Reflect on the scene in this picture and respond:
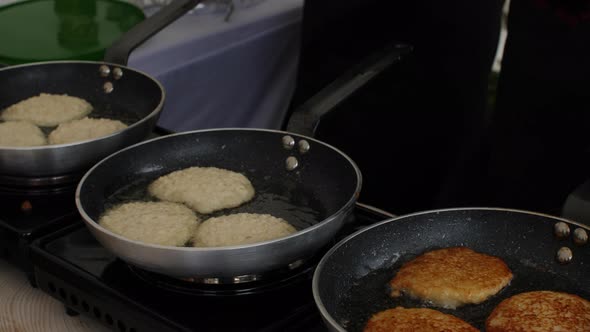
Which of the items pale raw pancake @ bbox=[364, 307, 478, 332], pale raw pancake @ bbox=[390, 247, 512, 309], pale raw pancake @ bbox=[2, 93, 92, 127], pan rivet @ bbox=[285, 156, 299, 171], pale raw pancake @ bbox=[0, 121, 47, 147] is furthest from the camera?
pale raw pancake @ bbox=[2, 93, 92, 127]

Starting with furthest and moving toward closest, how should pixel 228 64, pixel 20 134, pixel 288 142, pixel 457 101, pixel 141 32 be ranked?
pixel 457 101
pixel 228 64
pixel 141 32
pixel 20 134
pixel 288 142

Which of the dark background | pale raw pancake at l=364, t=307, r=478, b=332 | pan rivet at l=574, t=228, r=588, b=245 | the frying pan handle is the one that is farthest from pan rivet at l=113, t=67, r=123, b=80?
pan rivet at l=574, t=228, r=588, b=245

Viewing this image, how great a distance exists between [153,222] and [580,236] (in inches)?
25.4

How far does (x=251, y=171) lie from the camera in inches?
56.5

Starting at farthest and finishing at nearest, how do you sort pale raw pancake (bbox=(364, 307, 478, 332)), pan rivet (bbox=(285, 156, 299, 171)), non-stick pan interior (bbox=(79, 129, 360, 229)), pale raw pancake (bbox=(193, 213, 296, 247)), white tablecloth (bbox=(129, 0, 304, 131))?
1. white tablecloth (bbox=(129, 0, 304, 131))
2. pan rivet (bbox=(285, 156, 299, 171))
3. non-stick pan interior (bbox=(79, 129, 360, 229))
4. pale raw pancake (bbox=(193, 213, 296, 247))
5. pale raw pancake (bbox=(364, 307, 478, 332))

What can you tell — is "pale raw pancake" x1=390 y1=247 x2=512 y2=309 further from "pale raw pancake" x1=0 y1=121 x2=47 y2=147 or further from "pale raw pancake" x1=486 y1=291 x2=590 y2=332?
"pale raw pancake" x1=0 y1=121 x2=47 y2=147

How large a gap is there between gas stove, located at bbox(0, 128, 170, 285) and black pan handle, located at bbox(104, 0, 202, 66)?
415 millimetres

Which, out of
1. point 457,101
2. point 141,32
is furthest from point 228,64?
point 457,101

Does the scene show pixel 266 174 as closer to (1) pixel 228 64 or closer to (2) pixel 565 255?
(2) pixel 565 255

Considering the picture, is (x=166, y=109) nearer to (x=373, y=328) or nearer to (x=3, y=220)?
(x=3, y=220)

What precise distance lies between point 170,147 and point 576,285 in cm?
75

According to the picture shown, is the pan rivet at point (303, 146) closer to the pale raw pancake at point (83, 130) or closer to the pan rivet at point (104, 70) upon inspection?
the pale raw pancake at point (83, 130)

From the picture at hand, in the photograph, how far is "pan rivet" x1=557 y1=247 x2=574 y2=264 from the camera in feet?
3.63

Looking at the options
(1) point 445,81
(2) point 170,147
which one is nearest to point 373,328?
(2) point 170,147
